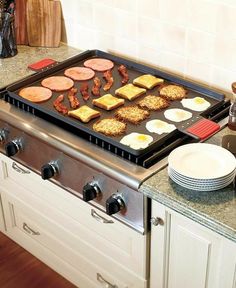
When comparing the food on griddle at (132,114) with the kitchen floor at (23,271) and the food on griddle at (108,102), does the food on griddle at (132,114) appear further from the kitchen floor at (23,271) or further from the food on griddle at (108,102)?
the kitchen floor at (23,271)

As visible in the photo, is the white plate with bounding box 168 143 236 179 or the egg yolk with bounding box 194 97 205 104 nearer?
the white plate with bounding box 168 143 236 179

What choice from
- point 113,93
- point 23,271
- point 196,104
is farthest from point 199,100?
point 23,271

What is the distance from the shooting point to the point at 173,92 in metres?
1.92

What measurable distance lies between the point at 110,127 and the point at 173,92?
32cm

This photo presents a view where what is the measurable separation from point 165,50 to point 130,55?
19cm

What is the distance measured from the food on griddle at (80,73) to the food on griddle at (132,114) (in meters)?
0.29

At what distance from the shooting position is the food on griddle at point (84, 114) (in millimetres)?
1770

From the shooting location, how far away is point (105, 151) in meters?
1.67

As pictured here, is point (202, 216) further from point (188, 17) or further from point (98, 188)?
point (188, 17)

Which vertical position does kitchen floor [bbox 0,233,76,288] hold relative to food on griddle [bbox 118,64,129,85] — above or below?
below

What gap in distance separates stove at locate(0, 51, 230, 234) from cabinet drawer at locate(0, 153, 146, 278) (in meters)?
0.06

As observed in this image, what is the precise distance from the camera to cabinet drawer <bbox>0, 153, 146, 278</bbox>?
→ 1755 mm

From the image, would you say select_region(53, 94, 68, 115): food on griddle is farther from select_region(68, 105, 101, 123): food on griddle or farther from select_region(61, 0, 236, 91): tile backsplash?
select_region(61, 0, 236, 91): tile backsplash

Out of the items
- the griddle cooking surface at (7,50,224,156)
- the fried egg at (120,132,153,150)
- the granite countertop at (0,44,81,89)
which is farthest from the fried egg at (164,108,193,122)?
the granite countertop at (0,44,81,89)
